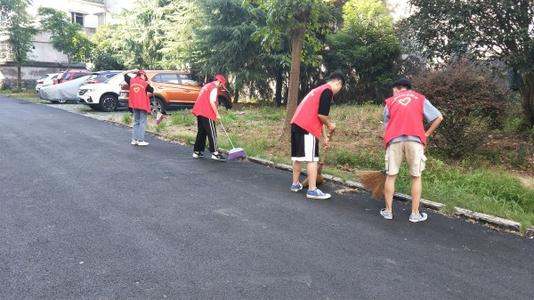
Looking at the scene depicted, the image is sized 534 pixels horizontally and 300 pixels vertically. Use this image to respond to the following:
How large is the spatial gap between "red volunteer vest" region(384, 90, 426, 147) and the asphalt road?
1.04 meters

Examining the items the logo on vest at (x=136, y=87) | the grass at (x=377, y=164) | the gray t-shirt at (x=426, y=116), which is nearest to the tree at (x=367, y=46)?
the grass at (x=377, y=164)

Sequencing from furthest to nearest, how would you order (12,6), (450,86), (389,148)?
(12,6) < (450,86) < (389,148)

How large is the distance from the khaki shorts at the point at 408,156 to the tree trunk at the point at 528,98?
6489 mm

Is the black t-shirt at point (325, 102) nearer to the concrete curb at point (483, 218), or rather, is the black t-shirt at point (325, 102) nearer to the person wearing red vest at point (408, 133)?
the person wearing red vest at point (408, 133)

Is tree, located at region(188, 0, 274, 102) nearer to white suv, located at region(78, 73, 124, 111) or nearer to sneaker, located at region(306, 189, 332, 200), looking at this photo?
white suv, located at region(78, 73, 124, 111)

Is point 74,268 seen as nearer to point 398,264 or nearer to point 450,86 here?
point 398,264

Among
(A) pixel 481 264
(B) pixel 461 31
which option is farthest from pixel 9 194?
(B) pixel 461 31

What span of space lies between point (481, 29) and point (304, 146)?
547cm

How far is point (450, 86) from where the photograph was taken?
8211 millimetres

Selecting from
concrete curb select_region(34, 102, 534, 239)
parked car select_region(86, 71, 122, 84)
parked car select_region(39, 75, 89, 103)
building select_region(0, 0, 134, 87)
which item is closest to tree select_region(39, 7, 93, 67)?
building select_region(0, 0, 134, 87)

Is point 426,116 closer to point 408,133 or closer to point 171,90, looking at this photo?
point 408,133

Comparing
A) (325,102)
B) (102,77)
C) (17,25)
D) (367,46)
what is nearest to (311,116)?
(325,102)

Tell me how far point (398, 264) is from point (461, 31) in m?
6.70

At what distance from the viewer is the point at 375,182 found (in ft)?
20.9
